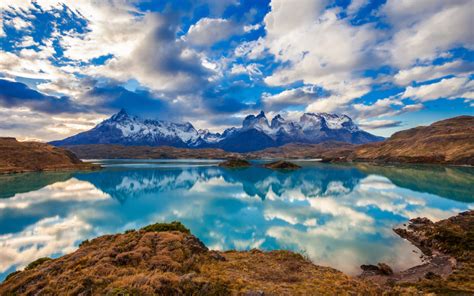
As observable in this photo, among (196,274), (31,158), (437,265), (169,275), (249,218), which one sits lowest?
Answer: (249,218)

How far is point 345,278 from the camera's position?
69.8 ft

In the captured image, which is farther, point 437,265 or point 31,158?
point 31,158

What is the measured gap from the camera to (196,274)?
685 inches

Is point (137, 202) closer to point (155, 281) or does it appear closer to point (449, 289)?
point (155, 281)

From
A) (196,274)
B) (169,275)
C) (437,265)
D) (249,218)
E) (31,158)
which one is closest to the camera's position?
(169,275)

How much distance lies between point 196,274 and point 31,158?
193382 millimetres

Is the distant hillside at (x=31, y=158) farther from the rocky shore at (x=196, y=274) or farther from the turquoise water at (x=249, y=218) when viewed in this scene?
the rocky shore at (x=196, y=274)

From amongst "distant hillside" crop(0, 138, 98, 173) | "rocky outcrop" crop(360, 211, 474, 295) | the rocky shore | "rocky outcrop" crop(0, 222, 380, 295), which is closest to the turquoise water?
"rocky outcrop" crop(360, 211, 474, 295)

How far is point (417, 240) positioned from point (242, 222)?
28.6 meters

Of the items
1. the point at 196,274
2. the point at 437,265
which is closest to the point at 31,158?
the point at 196,274

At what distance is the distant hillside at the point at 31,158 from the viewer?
486 feet

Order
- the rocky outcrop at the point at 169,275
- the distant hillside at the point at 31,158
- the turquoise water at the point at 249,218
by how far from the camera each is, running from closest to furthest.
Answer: the rocky outcrop at the point at 169,275 < the turquoise water at the point at 249,218 < the distant hillside at the point at 31,158

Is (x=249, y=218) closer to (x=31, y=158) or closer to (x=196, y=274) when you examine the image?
(x=196, y=274)

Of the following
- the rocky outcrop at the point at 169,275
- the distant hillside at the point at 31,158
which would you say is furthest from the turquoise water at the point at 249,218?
the distant hillside at the point at 31,158
